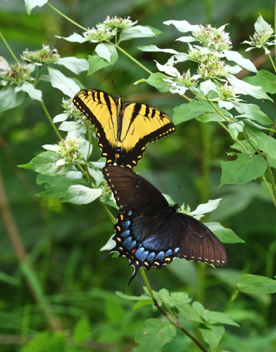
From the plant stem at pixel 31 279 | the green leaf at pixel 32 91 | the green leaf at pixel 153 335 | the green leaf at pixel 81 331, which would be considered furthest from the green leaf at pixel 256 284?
the plant stem at pixel 31 279

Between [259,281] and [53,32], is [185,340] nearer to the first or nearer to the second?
[259,281]

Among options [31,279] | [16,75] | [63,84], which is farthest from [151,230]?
[31,279]

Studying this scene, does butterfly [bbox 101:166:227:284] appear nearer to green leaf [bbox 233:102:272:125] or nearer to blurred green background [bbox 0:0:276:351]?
green leaf [bbox 233:102:272:125]

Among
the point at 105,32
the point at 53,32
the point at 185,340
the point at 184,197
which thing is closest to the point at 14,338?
the point at 185,340

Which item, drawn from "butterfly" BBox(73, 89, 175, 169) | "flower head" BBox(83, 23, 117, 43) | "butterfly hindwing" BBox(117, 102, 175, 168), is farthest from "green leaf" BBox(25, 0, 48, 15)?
"butterfly hindwing" BBox(117, 102, 175, 168)

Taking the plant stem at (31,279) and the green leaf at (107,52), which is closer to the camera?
the green leaf at (107,52)

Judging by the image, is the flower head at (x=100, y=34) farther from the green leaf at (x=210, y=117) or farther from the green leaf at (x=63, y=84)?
the green leaf at (x=210, y=117)

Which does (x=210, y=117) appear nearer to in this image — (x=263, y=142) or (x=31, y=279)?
(x=263, y=142)
